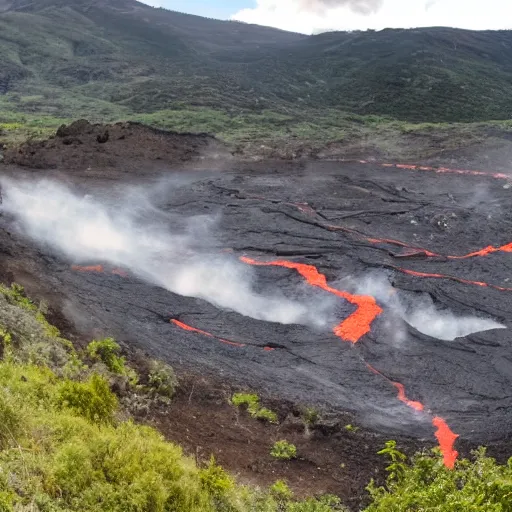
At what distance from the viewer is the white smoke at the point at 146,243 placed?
1338 centimetres

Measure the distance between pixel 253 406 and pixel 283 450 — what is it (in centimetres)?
116

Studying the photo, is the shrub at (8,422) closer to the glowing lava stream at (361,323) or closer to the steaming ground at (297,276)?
the steaming ground at (297,276)

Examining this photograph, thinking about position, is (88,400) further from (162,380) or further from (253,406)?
(253,406)

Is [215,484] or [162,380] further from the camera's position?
[162,380]

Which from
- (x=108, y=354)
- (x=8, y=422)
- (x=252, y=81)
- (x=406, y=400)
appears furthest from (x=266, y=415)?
(x=252, y=81)

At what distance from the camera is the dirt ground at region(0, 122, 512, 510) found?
900 centimetres

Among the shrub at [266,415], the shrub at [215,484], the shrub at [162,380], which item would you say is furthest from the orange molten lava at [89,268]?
the shrub at [215,484]

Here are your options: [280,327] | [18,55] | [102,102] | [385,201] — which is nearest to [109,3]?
[18,55]

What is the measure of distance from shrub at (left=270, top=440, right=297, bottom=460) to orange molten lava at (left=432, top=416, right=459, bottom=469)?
2.37 metres

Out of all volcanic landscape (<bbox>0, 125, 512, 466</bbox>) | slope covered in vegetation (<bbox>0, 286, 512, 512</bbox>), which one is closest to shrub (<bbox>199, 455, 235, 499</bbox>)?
slope covered in vegetation (<bbox>0, 286, 512, 512</bbox>)

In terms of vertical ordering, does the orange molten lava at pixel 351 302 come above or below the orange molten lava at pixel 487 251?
below

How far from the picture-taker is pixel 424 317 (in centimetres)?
1281

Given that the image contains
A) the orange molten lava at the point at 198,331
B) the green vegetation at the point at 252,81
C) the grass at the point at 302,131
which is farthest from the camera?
the green vegetation at the point at 252,81

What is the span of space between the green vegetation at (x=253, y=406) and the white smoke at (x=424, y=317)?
3.73 metres
